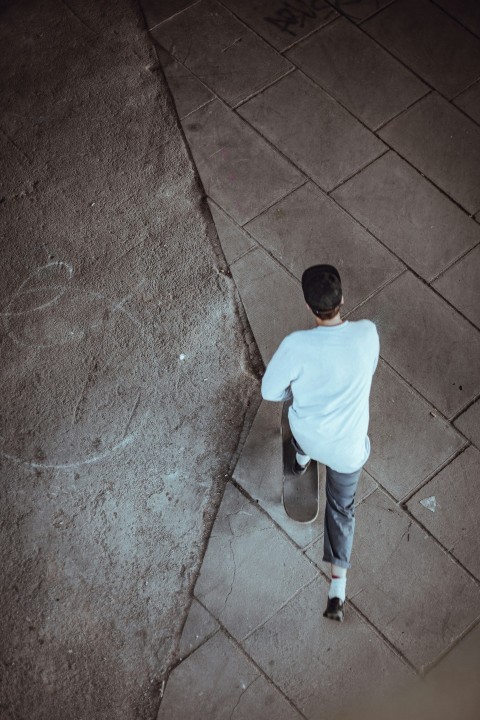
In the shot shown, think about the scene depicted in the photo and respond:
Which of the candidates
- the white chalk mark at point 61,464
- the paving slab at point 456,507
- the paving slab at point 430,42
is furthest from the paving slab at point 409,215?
the white chalk mark at point 61,464

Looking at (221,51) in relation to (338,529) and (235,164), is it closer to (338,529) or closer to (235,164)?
(235,164)

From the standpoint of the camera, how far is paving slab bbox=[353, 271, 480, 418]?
15.9ft

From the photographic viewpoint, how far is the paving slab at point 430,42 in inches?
233

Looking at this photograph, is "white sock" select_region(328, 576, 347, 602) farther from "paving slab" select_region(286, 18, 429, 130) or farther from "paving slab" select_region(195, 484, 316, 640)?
"paving slab" select_region(286, 18, 429, 130)

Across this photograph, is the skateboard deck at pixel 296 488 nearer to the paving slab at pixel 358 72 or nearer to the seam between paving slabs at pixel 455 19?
the paving slab at pixel 358 72

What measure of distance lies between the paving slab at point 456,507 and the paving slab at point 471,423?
0.39 ft

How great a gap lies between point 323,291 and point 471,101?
10.7 ft

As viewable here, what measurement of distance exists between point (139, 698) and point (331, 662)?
1095mm

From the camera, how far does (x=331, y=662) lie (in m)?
4.15

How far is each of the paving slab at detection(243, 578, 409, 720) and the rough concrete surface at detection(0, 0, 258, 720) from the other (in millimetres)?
559

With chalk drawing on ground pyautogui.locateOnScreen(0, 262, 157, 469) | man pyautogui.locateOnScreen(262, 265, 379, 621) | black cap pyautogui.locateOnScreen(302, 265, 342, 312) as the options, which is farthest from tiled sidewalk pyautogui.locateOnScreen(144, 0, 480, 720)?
black cap pyautogui.locateOnScreen(302, 265, 342, 312)

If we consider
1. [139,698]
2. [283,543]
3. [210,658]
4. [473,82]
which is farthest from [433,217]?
[139,698]

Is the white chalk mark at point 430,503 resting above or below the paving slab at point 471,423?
below

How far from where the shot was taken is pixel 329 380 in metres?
3.50
